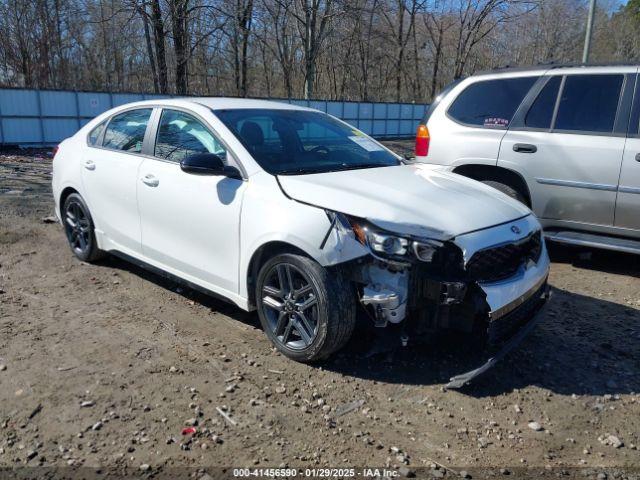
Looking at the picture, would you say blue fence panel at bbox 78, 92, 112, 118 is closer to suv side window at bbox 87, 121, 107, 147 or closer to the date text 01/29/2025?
suv side window at bbox 87, 121, 107, 147

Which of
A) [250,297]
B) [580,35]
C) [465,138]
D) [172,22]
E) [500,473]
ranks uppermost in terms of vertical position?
[580,35]

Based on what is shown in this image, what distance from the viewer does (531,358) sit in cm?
372

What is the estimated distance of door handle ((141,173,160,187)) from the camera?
435 cm

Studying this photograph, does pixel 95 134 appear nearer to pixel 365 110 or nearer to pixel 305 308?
pixel 305 308

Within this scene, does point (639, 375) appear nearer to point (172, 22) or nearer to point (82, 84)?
point (172, 22)

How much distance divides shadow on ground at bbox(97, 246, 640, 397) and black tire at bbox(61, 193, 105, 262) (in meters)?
1.73

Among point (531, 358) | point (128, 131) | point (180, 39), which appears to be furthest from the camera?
point (180, 39)

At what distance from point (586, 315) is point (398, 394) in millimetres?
2144

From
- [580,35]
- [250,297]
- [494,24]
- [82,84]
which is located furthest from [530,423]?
[580,35]

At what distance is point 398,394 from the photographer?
3.28m

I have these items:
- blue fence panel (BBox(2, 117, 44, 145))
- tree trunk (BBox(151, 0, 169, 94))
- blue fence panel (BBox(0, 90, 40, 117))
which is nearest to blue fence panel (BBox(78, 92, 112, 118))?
blue fence panel (BBox(0, 90, 40, 117))

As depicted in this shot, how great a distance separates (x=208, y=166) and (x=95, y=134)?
222cm

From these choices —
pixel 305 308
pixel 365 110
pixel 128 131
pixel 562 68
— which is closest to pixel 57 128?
pixel 365 110

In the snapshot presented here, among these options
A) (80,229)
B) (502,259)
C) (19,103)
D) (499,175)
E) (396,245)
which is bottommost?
(80,229)
